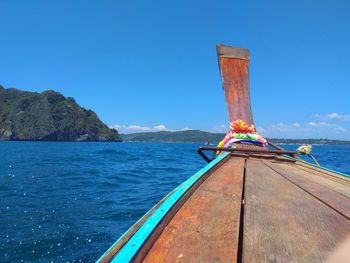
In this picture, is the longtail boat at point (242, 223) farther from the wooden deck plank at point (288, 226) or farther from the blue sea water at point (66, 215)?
the blue sea water at point (66, 215)

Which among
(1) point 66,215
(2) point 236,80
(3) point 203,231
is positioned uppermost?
(2) point 236,80

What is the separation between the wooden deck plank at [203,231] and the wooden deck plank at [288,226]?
0.27ft

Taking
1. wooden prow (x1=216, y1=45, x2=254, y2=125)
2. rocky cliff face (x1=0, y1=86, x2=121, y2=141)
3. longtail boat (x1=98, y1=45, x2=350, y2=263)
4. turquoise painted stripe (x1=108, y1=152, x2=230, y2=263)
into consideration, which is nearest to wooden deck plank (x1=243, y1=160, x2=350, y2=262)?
longtail boat (x1=98, y1=45, x2=350, y2=263)

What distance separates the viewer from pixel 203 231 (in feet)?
5.04

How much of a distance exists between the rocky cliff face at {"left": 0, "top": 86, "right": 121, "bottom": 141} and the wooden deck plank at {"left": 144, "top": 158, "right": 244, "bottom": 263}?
11913cm

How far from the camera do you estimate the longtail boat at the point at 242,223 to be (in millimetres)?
1288

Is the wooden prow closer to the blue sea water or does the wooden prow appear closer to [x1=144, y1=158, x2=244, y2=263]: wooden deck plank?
the blue sea water

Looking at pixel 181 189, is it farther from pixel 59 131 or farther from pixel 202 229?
pixel 59 131

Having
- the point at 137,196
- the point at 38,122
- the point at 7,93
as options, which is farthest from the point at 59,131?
the point at 137,196

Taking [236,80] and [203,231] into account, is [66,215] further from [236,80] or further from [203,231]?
[236,80]

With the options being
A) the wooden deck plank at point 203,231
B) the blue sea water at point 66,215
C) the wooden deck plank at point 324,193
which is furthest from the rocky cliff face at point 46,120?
the wooden deck plank at point 203,231

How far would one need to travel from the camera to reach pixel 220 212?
1.81 metres

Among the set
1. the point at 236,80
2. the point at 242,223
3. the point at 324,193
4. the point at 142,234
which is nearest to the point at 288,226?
the point at 242,223

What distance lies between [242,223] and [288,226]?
284 mm
